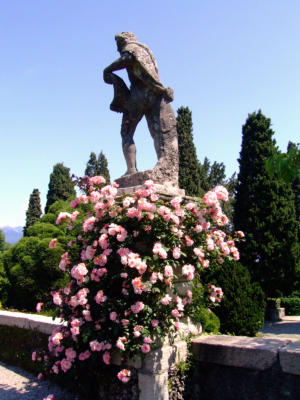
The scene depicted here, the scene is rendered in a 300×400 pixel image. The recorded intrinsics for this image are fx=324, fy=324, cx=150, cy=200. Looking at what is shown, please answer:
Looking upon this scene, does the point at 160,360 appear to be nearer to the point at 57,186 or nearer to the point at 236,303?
the point at 236,303

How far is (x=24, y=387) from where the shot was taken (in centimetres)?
439

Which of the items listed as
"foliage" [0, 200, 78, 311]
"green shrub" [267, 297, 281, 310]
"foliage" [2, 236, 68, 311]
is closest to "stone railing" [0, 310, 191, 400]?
"foliage" [0, 200, 78, 311]

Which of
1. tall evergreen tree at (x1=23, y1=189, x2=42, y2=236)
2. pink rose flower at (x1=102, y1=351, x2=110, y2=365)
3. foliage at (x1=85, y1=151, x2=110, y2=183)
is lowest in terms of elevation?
pink rose flower at (x1=102, y1=351, x2=110, y2=365)

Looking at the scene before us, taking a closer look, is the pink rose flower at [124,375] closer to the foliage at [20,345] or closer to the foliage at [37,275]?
the foliage at [20,345]

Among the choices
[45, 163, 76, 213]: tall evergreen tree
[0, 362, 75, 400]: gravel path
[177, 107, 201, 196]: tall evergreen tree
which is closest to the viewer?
[0, 362, 75, 400]: gravel path

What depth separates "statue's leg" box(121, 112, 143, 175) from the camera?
4209mm

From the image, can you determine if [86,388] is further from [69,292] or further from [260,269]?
[260,269]

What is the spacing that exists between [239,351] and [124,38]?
149 inches

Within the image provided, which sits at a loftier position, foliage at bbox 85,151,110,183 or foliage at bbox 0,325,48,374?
foliage at bbox 85,151,110,183

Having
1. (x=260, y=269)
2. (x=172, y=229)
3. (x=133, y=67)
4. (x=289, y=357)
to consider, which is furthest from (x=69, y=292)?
(x=260, y=269)

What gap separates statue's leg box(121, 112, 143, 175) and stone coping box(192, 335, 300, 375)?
233 centimetres

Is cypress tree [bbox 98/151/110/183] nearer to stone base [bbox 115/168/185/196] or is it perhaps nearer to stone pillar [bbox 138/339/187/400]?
stone base [bbox 115/168/185/196]

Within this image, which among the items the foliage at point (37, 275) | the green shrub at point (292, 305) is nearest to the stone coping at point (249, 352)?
the foliage at point (37, 275)

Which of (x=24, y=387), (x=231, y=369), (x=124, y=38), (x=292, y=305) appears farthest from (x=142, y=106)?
(x=292, y=305)
